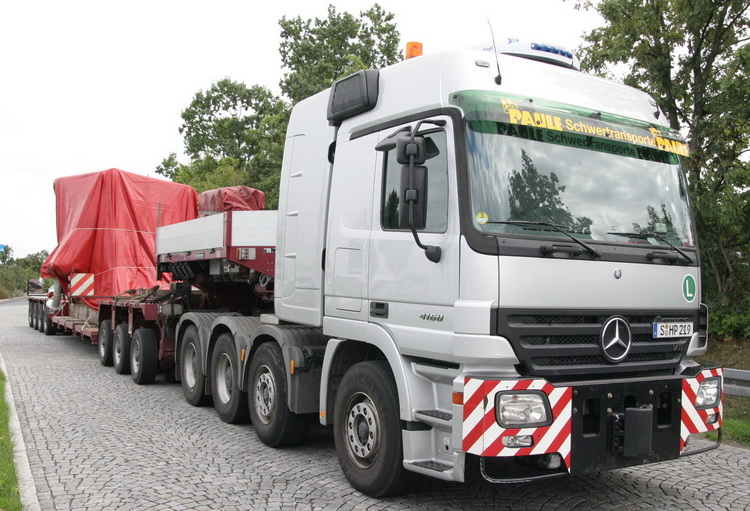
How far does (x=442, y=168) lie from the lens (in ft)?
15.1

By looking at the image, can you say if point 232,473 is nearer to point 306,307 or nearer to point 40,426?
point 306,307

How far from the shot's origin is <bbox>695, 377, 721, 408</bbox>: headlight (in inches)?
192

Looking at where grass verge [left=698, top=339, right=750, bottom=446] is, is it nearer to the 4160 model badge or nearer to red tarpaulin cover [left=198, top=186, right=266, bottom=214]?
the 4160 model badge

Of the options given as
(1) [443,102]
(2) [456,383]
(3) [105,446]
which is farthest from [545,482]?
(3) [105,446]

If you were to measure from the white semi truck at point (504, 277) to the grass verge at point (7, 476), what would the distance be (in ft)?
7.33

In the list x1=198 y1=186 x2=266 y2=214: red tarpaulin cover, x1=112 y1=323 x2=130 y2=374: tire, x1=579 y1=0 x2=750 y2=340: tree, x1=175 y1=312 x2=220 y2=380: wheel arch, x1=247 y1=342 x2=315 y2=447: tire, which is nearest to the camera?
x1=247 y1=342 x2=315 y2=447: tire

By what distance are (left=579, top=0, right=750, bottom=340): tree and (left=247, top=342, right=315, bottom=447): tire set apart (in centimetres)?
659

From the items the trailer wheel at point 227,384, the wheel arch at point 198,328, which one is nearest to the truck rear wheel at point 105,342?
the wheel arch at point 198,328

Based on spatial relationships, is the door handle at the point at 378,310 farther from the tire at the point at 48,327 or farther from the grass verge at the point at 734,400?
the tire at the point at 48,327

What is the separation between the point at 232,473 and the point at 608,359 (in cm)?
317

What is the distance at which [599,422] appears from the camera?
440 cm

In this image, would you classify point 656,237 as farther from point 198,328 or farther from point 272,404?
point 198,328

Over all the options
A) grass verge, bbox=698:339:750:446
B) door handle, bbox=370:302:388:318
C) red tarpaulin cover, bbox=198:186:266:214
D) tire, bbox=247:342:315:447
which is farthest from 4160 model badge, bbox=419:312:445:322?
red tarpaulin cover, bbox=198:186:266:214

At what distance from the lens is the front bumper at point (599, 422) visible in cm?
413
